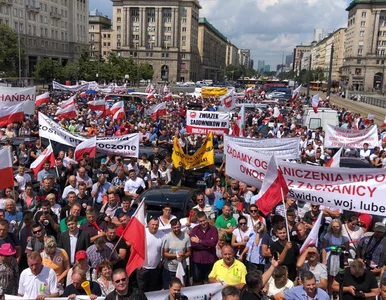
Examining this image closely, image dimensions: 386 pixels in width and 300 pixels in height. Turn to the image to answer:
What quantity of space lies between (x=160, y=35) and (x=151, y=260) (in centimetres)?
12135

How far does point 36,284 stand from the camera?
5.21 m

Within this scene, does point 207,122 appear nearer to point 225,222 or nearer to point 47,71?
point 225,222

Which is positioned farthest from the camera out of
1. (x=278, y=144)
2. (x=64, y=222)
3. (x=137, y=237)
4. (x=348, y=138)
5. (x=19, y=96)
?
(x=19, y=96)

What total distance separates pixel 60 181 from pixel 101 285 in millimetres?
5712

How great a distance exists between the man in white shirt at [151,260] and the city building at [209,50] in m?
144

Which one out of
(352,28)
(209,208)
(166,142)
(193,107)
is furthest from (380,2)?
(209,208)

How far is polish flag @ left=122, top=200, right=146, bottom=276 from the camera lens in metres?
5.80

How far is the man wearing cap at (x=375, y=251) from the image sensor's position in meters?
6.40

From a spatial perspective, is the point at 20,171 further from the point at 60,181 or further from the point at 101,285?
the point at 101,285

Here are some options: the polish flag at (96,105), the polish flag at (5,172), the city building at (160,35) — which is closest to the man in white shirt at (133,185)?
the polish flag at (5,172)

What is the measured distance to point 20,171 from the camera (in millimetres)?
9914

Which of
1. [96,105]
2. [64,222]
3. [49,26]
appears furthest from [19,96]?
[49,26]

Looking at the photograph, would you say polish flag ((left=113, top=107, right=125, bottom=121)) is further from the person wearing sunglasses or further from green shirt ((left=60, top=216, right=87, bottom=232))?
the person wearing sunglasses

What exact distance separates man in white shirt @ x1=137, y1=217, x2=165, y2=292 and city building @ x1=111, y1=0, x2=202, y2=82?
382ft
